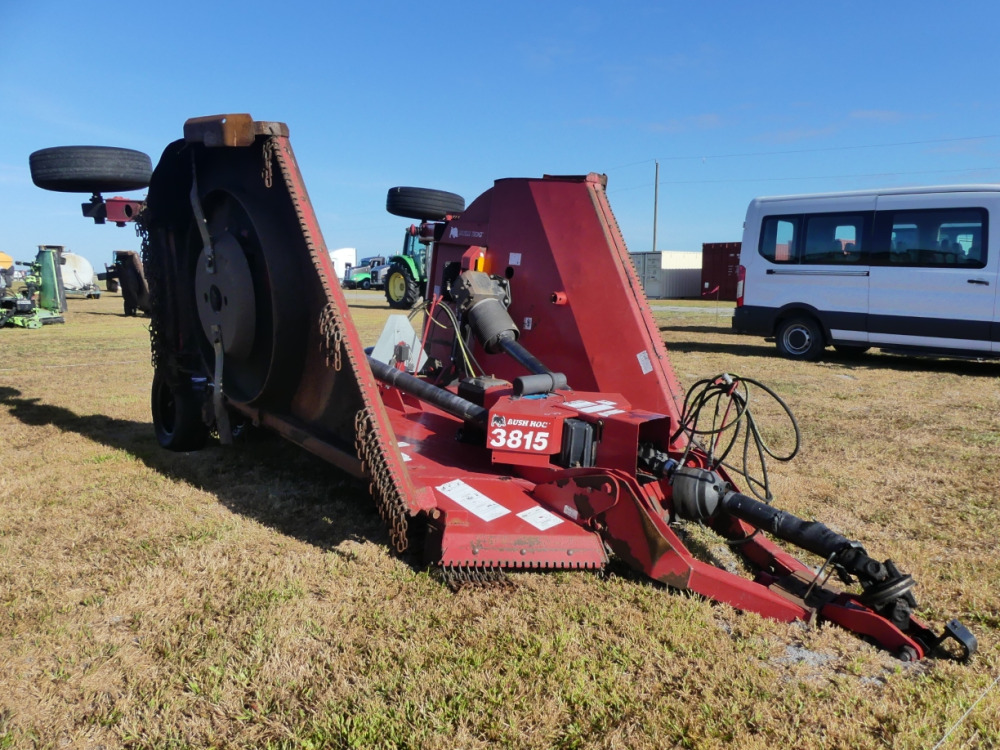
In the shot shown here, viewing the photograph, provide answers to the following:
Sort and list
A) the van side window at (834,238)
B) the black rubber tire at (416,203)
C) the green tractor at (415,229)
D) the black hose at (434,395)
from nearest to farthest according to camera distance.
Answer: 1. the black hose at (434,395)
2. the green tractor at (415,229)
3. the black rubber tire at (416,203)
4. the van side window at (834,238)

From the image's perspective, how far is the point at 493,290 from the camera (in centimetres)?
455

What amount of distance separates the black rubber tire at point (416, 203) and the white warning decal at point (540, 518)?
6.63 m

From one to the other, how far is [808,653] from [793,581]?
1.48 ft

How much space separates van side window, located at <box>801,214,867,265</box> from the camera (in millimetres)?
9562

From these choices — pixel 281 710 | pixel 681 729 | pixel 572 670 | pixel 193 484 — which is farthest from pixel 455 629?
pixel 193 484

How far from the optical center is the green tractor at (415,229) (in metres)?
7.39

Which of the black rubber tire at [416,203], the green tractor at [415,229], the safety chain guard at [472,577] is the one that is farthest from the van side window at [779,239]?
the safety chain guard at [472,577]

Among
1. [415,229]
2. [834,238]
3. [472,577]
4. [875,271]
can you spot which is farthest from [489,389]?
[415,229]

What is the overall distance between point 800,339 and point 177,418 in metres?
8.55

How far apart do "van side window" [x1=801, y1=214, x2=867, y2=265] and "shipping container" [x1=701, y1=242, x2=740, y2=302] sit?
18025mm

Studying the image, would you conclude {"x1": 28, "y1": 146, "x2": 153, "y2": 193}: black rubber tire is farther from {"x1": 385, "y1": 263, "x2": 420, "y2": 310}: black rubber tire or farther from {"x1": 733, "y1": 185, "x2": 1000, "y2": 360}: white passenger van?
{"x1": 385, "y1": 263, "x2": 420, "y2": 310}: black rubber tire

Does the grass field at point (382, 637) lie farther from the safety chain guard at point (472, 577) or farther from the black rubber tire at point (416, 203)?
the black rubber tire at point (416, 203)

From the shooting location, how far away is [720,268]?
28266mm

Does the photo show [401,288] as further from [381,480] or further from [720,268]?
[381,480]
